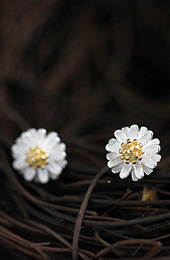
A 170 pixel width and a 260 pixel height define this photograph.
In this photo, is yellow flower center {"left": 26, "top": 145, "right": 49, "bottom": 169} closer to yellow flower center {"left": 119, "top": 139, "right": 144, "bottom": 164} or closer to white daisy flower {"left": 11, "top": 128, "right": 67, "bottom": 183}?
white daisy flower {"left": 11, "top": 128, "right": 67, "bottom": 183}

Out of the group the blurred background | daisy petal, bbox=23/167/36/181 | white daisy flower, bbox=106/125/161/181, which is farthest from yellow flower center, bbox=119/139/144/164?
the blurred background

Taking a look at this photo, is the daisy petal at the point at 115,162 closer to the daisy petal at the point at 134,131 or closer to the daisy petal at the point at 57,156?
the daisy petal at the point at 134,131

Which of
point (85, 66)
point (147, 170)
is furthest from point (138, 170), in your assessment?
point (85, 66)

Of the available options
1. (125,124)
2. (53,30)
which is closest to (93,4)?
(53,30)

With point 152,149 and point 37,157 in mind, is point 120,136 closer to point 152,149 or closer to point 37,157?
point 152,149

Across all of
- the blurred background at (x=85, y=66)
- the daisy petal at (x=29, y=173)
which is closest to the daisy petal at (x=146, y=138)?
the daisy petal at (x=29, y=173)

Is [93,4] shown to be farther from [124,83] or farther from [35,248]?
[35,248]
